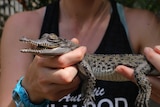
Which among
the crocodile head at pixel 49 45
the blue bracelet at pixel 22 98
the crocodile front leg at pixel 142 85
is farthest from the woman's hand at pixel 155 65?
the blue bracelet at pixel 22 98

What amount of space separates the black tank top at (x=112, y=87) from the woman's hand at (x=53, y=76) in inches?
9.2

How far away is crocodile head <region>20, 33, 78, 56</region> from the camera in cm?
213

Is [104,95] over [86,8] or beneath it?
beneath

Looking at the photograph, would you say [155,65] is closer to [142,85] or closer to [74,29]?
[142,85]

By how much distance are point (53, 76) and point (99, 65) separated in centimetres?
43

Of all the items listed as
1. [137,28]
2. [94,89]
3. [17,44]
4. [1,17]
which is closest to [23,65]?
[17,44]

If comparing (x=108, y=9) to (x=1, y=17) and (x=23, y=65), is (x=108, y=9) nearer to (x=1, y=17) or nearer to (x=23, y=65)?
(x=23, y=65)

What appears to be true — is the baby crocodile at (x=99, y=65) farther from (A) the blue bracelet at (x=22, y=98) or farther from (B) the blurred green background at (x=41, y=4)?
(B) the blurred green background at (x=41, y=4)

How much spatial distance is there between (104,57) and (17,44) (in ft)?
1.72

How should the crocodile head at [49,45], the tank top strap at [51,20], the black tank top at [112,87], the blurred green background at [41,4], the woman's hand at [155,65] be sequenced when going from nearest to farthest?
the crocodile head at [49,45], the woman's hand at [155,65], the black tank top at [112,87], the tank top strap at [51,20], the blurred green background at [41,4]

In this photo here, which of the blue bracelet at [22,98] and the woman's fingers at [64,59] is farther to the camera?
the blue bracelet at [22,98]

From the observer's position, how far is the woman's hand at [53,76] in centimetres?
215

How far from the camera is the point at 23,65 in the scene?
2723 mm

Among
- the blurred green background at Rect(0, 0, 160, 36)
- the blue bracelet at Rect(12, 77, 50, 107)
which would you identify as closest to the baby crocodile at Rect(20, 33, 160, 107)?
the blue bracelet at Rect(12, 77, 50, 107)
